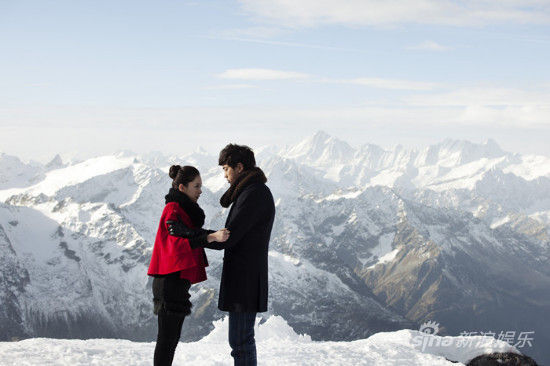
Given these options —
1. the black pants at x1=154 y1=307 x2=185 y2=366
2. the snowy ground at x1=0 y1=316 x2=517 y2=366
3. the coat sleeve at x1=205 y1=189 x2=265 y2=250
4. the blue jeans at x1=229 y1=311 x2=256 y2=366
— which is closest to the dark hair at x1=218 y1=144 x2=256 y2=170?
the coat sleeve at x1=205 y1=189 x2=265 y2=250

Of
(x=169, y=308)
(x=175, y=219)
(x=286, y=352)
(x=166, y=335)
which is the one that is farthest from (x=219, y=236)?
(x=286, y=352)

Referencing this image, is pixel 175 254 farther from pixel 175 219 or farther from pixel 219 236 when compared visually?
pixel 219 236

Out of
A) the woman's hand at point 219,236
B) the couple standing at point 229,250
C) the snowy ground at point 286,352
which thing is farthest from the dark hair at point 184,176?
the snowy ground at point 286,352

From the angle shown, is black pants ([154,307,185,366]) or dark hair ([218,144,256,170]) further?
black pants ([154,307,185,366])

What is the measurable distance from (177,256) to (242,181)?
177 cm

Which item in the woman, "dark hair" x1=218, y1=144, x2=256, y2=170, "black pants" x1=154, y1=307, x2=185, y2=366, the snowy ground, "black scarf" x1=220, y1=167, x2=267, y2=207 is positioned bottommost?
the snowy ground

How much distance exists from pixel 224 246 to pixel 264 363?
7.63 metres

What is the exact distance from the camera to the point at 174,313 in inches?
411

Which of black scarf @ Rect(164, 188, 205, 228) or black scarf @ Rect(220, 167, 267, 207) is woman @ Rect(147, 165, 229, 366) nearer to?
black scarf @ Rect(164, 188, 205, 228)

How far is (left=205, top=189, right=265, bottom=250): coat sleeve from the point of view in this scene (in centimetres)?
992

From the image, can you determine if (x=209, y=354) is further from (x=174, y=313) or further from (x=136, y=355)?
(x=174, y=313)

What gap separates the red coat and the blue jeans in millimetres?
1031

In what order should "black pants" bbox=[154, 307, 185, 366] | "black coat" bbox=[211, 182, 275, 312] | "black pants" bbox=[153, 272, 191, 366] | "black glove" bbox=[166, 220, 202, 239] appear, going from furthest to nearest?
"black pants" bbox=[154, 307, 185, 366], "black pants" bbox=[153, 272, 191, 366], "black coat" bbox=[211, 182, 275, 312], "black glove" bbox=[166, 220, 202, 239]

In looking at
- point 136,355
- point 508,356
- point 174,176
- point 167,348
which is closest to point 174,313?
point 167,348
